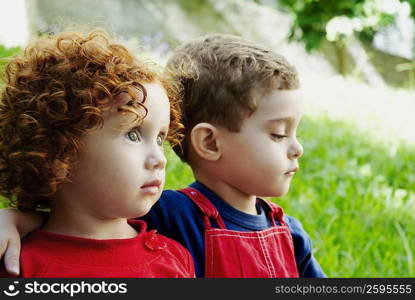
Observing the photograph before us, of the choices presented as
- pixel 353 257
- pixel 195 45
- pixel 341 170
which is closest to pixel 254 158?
pixel 195 45

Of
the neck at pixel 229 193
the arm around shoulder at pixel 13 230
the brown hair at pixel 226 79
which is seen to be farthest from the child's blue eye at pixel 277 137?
the arm around shoulder at pixel 13 230

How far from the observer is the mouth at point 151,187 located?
1.88 meters

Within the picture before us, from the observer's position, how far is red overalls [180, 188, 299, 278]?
2184 millimetres

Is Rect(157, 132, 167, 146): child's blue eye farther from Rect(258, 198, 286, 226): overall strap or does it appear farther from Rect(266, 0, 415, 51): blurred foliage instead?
Rect(266, 0, 415, 51): blurred foliage

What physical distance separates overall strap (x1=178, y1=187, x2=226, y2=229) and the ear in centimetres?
13

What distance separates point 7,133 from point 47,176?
173 mm

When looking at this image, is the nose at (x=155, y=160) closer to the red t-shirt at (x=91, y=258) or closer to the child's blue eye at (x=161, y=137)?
the child's blue eye at (x=161, y=137)

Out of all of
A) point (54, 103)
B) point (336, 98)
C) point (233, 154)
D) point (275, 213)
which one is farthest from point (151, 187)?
point (336, 98)

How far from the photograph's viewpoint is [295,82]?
2.29 metres

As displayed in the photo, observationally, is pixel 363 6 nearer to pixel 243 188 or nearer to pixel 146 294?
pixel 243 188

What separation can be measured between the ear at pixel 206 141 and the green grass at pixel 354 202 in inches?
42.8

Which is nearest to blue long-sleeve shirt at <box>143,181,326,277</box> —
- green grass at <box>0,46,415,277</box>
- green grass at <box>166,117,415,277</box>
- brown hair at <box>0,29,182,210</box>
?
brown hair at <box>0,29,182,210</box>

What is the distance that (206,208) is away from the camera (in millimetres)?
2250

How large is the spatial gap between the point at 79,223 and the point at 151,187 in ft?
0.74
